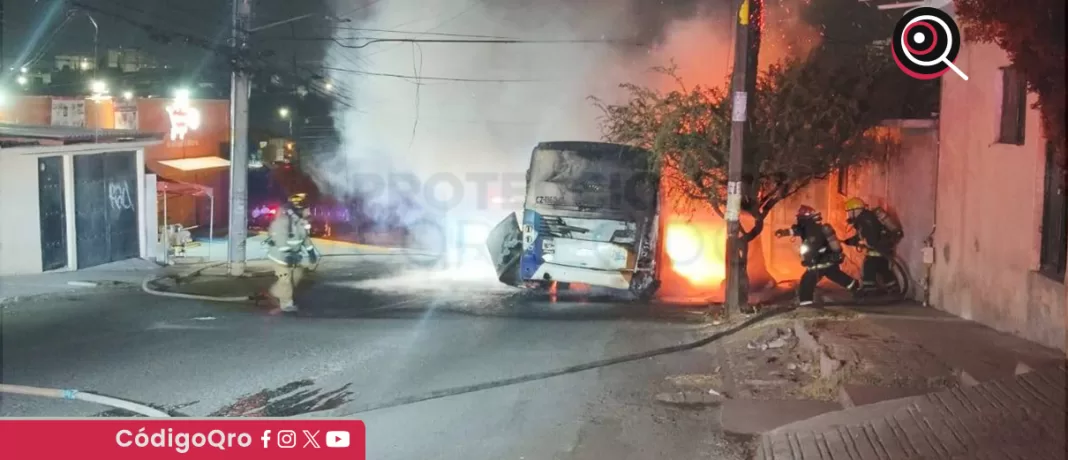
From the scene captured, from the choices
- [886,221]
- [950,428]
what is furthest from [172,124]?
[950,428]

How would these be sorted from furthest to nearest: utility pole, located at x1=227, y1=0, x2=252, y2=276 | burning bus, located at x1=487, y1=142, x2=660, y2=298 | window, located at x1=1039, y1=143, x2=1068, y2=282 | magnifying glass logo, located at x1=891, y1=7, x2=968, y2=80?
utility pole, located at x1=227, y1=0, x2=252, y2=276 < burning bus, located at x1=487, y1=142, x2=660, y2=298 < magnifying glass logo, located at x1=891, y1=7, x2=968, y2=80 < window, located at x1=1039, y1=143, x2=1068, y2=282

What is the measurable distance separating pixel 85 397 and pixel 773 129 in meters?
8.27

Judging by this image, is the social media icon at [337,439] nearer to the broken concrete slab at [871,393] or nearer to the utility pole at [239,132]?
the broken concrete slab at [871,393]

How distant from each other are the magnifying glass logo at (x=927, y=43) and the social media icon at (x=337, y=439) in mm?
6170

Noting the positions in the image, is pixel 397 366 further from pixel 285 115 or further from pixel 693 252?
pixel 285 115

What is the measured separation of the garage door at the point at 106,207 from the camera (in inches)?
647

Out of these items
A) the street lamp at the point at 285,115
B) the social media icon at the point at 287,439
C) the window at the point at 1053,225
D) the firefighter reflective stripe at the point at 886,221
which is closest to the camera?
the social media icon at the point at 287,439

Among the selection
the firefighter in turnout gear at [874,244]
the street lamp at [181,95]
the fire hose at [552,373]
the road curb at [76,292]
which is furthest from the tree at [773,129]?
the street lamp at [181,95]

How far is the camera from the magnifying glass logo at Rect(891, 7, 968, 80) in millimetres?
8297

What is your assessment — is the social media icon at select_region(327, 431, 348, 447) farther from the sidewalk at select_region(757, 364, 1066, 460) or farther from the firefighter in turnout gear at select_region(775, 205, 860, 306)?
the firefighter in turnout gear at select_region(775, 205, 860, 306)

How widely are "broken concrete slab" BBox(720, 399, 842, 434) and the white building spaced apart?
43.0 ft

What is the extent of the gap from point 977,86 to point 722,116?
9.79 ft

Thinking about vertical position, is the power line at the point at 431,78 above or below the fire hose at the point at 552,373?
above

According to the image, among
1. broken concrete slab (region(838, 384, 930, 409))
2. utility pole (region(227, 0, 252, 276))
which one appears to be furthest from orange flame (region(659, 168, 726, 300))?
broken concrete slab (region(838, 384, 930, 409))
